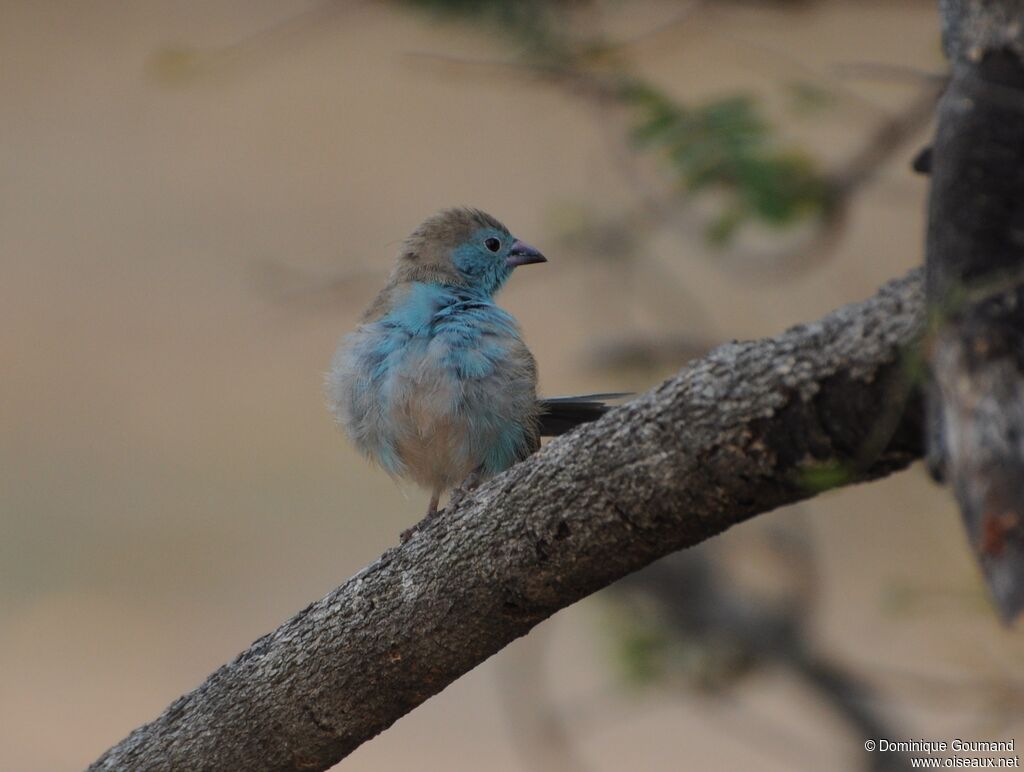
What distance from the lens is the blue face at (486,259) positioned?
446 centimetres

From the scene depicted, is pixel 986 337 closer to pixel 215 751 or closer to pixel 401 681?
pixel 401 681

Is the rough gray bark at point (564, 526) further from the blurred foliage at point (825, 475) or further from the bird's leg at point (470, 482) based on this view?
the bird's leg at point (470, 482)

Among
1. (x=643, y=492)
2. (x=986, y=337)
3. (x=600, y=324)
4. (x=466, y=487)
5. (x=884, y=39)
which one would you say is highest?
(x=884, y=39)

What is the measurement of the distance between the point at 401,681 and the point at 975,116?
1.64 m

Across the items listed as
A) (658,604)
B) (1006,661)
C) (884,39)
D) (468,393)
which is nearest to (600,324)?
(884,39)

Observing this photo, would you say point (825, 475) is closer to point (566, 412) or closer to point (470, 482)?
point (470, 482)

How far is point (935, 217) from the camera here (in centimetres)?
164

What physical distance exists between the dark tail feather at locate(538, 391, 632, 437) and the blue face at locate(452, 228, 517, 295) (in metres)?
0.65

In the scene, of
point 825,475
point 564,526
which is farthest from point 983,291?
point 564,526

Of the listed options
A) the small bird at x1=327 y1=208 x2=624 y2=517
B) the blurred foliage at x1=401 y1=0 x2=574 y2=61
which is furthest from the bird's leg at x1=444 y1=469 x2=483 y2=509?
the blurred foliage at x1=401 y1=0 x2=574 y2=61

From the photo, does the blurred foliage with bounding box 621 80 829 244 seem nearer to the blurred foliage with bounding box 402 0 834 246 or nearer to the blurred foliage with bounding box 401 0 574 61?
the blurred foliage with bounding box 402 0 834 246

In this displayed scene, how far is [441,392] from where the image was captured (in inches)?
145

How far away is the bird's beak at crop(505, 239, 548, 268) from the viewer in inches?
183

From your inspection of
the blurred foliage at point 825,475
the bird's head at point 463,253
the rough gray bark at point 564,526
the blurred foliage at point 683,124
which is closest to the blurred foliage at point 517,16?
the blurred foliage at point 683,124
